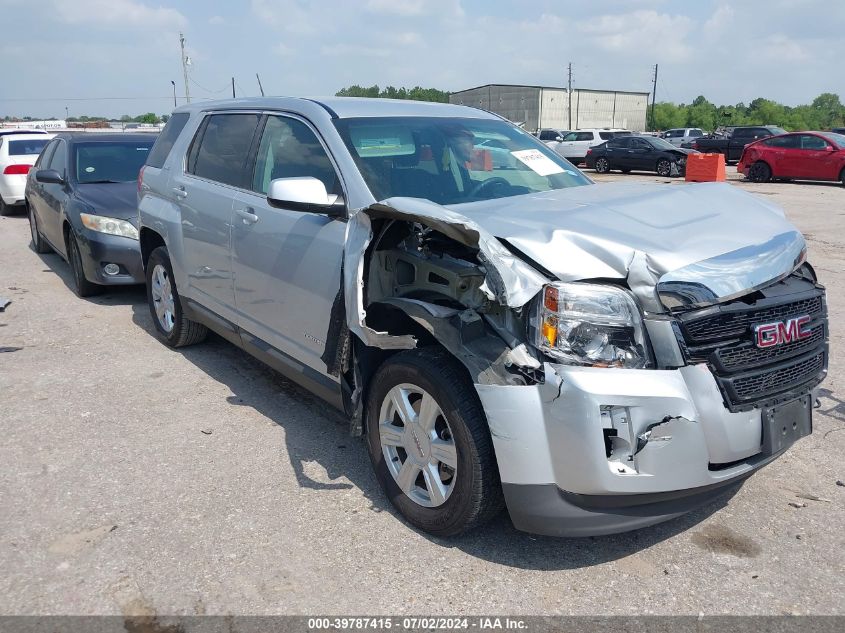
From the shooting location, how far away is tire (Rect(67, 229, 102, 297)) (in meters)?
7.63

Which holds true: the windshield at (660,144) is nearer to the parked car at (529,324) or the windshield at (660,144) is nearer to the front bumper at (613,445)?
Answer: the parked car at (529,324)

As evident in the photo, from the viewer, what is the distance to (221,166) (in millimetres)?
4922

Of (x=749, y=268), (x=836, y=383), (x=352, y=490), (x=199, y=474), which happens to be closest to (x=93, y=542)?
(x=199, y=474)

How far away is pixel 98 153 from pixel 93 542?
6653 millimetres

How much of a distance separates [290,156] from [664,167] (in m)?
23.1

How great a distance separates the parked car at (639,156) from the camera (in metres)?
24.8

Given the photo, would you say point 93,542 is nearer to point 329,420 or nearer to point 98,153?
point 329,420

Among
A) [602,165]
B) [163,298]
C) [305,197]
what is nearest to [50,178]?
[163,298]

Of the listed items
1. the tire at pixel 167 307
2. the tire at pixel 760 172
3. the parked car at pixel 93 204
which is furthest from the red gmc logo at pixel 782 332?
the tire at pixel 760 172

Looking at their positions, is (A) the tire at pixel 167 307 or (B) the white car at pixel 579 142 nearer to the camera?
(A) the tire at pixel 167 307

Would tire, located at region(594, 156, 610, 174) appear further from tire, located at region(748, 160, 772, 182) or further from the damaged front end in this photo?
the damaged front end

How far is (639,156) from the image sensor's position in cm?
2577

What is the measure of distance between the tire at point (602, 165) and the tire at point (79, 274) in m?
22.4

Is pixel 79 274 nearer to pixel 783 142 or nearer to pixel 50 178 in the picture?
pixel 50 178
